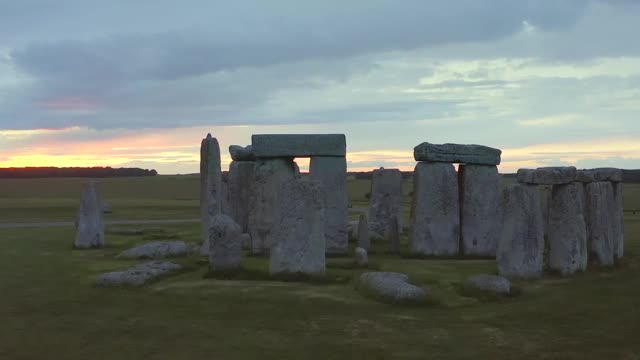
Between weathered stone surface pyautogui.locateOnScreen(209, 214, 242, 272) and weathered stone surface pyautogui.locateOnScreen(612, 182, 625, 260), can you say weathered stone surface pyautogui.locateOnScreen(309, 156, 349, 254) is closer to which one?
weathered stone surface pyautogui.locateOnScreen(209, 214, 242, 272)

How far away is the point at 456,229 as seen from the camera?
21.0 m

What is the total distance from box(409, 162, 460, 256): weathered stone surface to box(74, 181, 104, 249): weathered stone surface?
32.9 feet

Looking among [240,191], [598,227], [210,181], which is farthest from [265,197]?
[598,227]

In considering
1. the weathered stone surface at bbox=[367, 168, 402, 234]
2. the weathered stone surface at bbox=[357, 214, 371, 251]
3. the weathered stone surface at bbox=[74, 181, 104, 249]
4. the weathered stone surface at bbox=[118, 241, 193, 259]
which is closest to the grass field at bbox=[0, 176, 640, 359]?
the weathered stone surface at bbox=[118, 241, 193, 259]

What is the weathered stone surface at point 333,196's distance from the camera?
69.7ft

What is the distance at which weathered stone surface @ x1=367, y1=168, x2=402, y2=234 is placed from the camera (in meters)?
27.4

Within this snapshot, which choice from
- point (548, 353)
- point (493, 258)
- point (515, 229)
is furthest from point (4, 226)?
point (548, 353)

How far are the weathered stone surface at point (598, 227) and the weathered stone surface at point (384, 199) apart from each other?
983 cm

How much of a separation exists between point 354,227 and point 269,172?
19.2ft

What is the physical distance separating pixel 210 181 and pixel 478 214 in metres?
8.02

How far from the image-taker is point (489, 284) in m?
14.1

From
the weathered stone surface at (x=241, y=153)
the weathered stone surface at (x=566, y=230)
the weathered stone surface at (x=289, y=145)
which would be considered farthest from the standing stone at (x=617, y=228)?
the weathered stone surface at (x=241, y=153)

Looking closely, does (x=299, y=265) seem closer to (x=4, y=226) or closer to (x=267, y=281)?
(x=267, y=281)

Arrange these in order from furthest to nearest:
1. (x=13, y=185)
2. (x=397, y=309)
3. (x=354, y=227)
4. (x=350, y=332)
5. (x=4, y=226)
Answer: (x=13, y=185) → (x=4, y=226) → (x=354, y=227) → (x=397, y=309) → (x=350, y=332)
